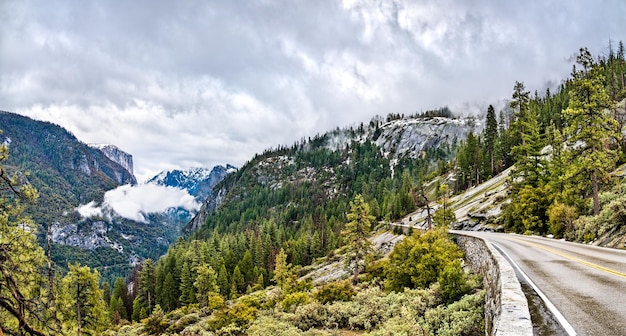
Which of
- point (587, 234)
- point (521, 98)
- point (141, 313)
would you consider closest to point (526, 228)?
point (587, 234)

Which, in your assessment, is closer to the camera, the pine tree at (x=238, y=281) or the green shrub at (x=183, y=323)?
the green shrub at (x=183, y=323)

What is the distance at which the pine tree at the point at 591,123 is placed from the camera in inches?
1142

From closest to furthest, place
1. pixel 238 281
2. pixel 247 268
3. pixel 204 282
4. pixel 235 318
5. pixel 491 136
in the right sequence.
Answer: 1. pixel 235 318
2. pixel 204 282
3. pixel 238 281
4. pixel 247 268
5. pixel 491 136

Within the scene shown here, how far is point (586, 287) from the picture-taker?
33.1 feet

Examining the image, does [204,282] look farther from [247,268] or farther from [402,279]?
[402,279]

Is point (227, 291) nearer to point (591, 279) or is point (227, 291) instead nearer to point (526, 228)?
point (526, 228)

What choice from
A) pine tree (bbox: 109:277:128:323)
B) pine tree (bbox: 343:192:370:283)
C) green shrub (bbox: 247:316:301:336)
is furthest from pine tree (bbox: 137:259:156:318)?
green shrub (bbox: 247:316:301:336)

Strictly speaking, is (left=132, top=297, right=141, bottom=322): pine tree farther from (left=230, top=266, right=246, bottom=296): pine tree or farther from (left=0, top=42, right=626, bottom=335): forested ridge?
(left=230, top=266, right=246, bottom=296): pine tree

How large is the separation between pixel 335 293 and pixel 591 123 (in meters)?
26.4

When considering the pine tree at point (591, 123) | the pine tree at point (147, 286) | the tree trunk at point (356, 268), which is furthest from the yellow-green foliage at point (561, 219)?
the pine tree at point (147, 286)

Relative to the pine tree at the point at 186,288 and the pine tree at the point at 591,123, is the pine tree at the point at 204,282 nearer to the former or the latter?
the pine tree at the point at 186,288

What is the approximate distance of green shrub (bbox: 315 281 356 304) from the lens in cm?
3012

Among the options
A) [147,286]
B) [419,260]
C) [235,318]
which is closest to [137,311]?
[147,286]

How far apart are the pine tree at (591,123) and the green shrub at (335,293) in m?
21.4
